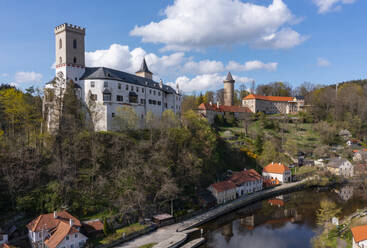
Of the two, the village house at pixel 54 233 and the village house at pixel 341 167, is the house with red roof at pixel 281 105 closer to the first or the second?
the village house at pixel 341 167

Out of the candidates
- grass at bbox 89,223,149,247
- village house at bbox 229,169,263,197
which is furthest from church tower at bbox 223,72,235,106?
grass at bbox 89,223,149,247

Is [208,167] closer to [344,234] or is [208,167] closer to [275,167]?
[275,167]

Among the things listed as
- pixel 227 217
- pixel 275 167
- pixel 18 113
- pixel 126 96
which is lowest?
pixel 227 217

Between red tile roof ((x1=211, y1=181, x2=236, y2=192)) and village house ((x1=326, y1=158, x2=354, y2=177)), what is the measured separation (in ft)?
96.7

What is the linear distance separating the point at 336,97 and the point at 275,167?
50907 mm

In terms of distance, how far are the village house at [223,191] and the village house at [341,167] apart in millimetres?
29465

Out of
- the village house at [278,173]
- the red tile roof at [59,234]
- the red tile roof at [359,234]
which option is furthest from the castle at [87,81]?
the red tile roof at [359,234]

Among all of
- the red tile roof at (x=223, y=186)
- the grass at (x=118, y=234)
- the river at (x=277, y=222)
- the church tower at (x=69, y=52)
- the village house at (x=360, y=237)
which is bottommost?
the river at (x=277, y=222)

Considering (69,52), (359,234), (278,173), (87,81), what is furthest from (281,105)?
(69,52)

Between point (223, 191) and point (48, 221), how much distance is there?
2403 cm

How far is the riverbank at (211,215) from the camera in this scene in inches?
1040

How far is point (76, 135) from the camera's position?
3300 cm

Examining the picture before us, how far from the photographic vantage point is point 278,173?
2048 inches

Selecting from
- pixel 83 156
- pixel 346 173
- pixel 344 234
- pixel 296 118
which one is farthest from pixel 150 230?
pixel 296 118
